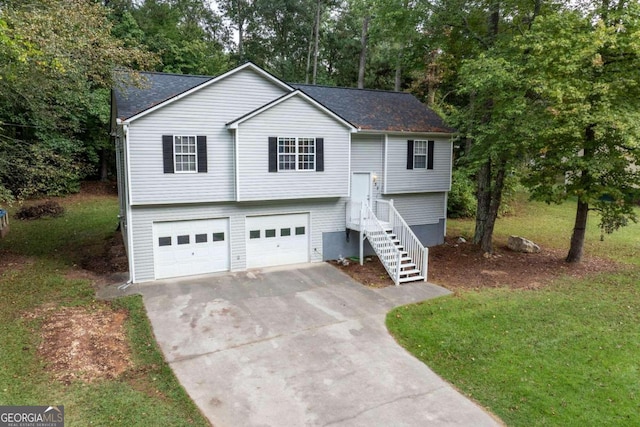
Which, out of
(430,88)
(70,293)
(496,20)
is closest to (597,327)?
(496,20)

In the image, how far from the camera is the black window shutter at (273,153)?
43.2ft

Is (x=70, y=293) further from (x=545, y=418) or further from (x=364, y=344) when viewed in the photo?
(x=545, y=418)

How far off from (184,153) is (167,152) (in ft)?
1.66

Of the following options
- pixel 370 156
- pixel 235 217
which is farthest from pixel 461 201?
pixel 235 217

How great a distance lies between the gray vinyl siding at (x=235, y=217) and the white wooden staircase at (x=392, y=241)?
830 millimetres

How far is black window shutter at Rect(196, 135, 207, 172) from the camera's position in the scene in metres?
12.5

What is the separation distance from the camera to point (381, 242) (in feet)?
44.9

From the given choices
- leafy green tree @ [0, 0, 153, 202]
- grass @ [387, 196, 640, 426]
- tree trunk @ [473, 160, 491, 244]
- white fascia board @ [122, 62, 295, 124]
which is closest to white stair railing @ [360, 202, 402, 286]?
grass @ [387, 196, 640, 426]

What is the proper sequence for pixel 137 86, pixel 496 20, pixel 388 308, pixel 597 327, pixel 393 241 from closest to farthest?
pixel 597 327
pixel 388 308
pixel 137 86
pixel 393 241
pixel 496 20

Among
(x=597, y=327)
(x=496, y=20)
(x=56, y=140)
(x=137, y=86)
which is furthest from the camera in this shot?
(x=56, y=140)

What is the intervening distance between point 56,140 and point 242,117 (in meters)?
18.9

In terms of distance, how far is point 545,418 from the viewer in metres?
6.33

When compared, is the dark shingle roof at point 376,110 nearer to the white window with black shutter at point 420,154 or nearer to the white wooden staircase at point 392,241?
the white window with black shutter at point 420,154

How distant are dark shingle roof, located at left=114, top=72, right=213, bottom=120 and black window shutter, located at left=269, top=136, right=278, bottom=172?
2.82m
